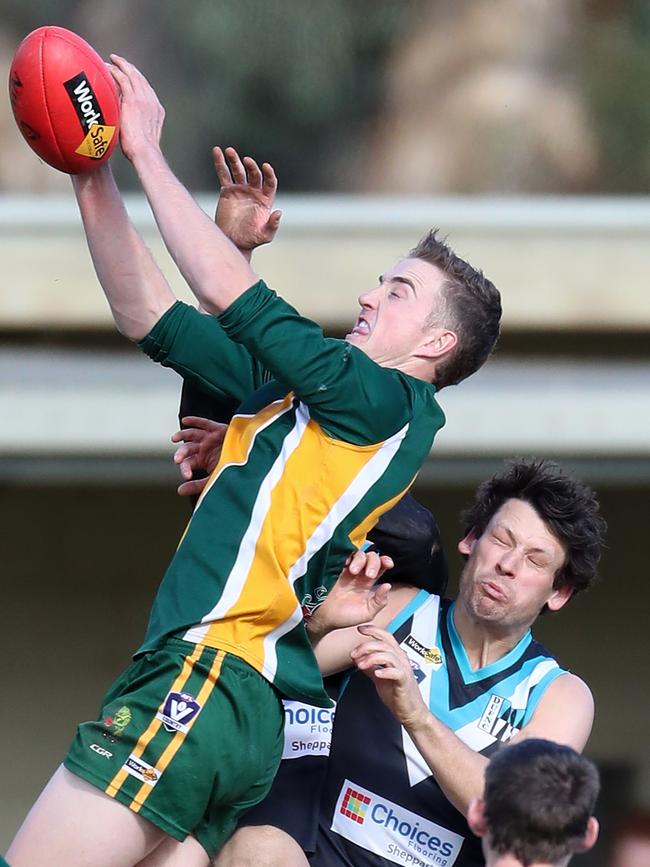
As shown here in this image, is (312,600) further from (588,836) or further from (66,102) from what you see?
(66,102)

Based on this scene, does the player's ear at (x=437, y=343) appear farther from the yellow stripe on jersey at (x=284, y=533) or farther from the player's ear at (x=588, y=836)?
the player's ear at (x=588, y=836)

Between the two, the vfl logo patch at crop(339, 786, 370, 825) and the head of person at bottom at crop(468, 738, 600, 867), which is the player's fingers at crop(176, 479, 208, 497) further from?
the head of person at bottom at crop(468, 738, 600, 867)

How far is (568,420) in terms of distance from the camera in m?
5.58

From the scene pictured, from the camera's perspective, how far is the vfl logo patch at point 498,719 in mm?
3270

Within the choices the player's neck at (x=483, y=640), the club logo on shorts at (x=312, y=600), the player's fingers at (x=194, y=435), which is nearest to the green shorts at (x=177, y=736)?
the club logo on shorts at (x=312, y=600)

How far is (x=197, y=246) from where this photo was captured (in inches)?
104

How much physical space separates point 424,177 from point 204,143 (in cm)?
94

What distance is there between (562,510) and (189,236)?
119cm

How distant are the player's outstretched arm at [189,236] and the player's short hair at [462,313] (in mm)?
490

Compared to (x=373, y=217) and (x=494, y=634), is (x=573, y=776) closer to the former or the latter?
(x=494, y=634)

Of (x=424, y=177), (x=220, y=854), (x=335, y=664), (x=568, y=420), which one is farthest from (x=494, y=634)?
(x=424, y=177)

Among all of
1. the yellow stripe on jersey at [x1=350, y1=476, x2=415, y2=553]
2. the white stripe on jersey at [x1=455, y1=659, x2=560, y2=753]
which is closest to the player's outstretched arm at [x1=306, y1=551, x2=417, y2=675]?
the yellow stripe on jersey at [x1=350, y1=476, x2=415, y2=553]

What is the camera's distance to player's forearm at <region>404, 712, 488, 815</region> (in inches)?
116

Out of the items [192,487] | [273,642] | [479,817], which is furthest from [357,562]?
[479,817]
